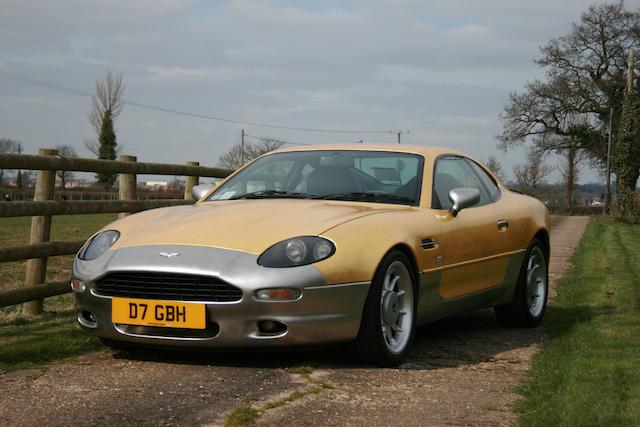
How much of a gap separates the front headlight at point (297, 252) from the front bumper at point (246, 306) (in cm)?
5

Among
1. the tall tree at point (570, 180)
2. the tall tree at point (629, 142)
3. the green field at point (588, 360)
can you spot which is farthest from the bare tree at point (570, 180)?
the green field at point (588, 360)

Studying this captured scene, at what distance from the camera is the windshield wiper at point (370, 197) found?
6.04 m

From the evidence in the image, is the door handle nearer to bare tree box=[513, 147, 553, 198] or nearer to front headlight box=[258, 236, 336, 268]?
front headlight box=[258, 236, 336, 268]

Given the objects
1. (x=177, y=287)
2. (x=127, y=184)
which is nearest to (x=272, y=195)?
(x=177, y=287)

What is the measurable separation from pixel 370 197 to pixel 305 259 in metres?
1.26

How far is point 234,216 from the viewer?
17.9 ft

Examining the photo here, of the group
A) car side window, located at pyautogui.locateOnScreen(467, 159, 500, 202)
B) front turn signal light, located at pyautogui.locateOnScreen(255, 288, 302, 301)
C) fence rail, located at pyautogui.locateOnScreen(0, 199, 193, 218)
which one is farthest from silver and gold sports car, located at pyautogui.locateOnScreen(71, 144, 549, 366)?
fence rail, located at pyautogui.locateOnScreen(0, 199, 193, 218)

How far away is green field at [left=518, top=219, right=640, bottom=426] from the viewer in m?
4.30

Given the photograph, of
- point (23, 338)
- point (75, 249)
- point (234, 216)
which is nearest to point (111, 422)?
point (234, 216)

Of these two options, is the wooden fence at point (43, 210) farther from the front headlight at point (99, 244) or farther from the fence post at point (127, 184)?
the front headlight at point (99, 244)

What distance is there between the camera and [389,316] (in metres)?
5.36

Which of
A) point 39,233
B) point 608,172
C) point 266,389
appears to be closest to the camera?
point 266,389

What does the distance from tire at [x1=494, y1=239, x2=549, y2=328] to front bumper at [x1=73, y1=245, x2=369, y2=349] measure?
249 centimetres

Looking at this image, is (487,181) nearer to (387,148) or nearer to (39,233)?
(387,148)
